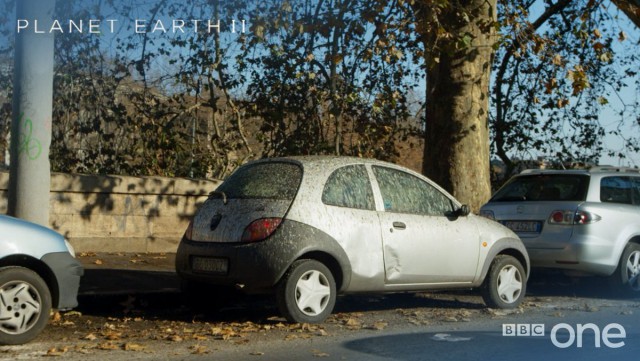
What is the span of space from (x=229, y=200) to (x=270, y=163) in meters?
0.61

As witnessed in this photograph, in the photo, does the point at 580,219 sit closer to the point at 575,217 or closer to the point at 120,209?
the point at 575,217

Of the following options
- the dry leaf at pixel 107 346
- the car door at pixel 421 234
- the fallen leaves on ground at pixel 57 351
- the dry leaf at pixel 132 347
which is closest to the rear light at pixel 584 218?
the car door at pixel 421 234

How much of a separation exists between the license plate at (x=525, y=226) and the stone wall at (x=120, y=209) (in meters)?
5.10

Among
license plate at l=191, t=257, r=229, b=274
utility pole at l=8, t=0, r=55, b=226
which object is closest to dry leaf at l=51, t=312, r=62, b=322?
utility pole at l=8, t=0, r=55, b=226

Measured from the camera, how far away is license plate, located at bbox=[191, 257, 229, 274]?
7.68 m

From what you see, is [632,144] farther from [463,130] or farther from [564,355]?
[564,355]

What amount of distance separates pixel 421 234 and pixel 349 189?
923mm

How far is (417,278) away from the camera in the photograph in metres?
8.51

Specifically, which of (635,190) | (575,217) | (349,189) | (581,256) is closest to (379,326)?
(349,189)

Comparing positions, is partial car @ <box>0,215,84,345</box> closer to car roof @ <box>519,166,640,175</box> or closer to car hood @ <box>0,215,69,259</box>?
car hood @ <box>0,215,69,259</box>

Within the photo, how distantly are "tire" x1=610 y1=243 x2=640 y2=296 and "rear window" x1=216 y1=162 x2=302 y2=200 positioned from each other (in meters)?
4.75

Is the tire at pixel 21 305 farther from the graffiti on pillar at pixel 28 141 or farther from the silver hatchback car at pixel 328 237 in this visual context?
the graffiti on pillar at pixel 28 141

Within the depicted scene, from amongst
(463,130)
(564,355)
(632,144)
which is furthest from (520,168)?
(564,355)

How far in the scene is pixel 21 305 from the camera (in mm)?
6621
